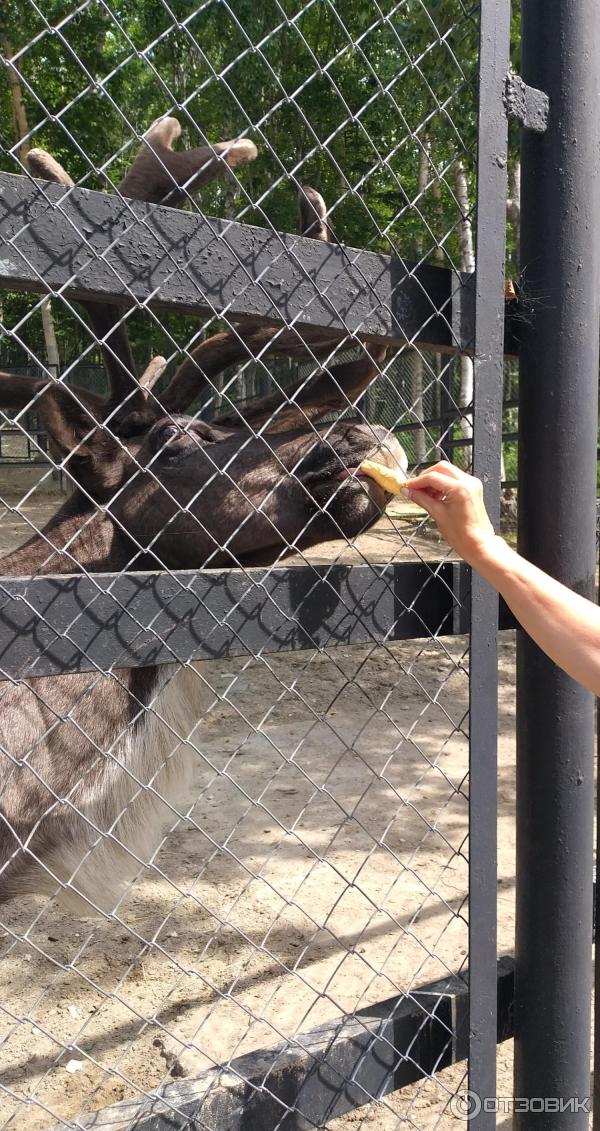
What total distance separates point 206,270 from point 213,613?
2.07ft

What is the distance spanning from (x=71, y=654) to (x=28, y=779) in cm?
117

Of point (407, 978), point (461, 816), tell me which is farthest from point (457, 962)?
point (461, 816)

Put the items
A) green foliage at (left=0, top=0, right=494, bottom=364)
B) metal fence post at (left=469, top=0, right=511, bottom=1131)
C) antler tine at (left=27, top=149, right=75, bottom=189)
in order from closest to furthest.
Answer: metal fence post at (left=469, top=0, right=511, bottom=1131)
antler tine at (left=27, top=149, right=75, bottom=189)
green foliage at (left=0, top=0, right=494, bottom=364)

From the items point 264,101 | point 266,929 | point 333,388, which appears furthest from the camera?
point 264,101

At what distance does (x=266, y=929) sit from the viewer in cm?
391

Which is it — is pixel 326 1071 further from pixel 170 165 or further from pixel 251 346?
pixel 170 165

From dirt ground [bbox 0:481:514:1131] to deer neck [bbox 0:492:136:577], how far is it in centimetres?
57

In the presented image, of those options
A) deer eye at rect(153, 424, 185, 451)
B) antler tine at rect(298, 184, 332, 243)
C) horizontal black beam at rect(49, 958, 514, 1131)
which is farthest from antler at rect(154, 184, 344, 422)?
horizontal black beam at rect(49, 958, 514, 1131)

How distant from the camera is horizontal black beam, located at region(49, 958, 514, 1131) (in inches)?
64.2

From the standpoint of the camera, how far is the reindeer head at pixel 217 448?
2205 millimetres

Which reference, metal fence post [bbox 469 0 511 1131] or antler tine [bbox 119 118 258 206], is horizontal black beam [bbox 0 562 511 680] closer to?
metal fence post [bbox 469 0 511 1131]

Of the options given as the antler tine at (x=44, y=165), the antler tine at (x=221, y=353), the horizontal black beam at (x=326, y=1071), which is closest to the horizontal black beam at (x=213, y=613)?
the antler tine at (x=221, y=353)

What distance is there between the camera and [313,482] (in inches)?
89.0

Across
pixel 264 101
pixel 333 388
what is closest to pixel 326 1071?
pixel 333 388
